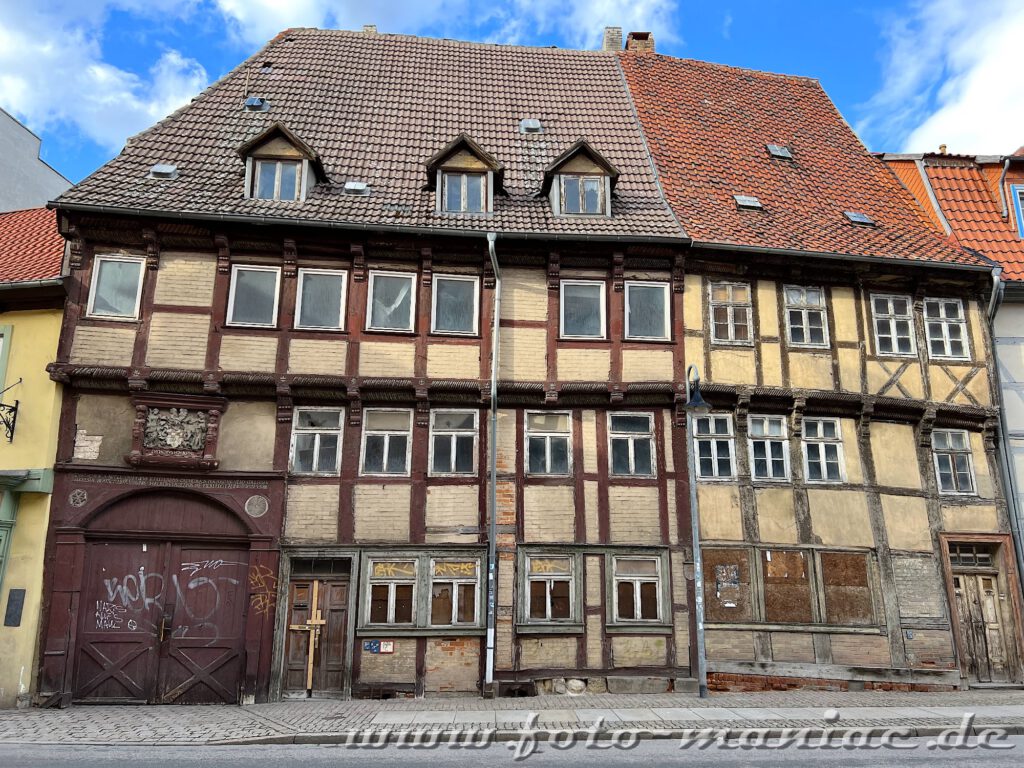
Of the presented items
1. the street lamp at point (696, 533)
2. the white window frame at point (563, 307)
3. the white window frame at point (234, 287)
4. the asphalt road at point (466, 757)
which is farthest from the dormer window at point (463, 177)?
Answer: the asphalt road at point (466, 757)

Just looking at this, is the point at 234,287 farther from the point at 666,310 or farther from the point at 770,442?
the point at 770,442

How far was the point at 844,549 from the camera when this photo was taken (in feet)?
46.9

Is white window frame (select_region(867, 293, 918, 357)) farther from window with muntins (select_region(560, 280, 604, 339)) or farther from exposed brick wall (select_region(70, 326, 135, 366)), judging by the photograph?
exposed brick wall (select_region(70, 326, 135, 366))

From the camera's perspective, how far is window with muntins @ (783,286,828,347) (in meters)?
15.2

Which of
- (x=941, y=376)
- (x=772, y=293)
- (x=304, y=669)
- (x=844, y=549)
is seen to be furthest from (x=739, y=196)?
(x=304, y=669)

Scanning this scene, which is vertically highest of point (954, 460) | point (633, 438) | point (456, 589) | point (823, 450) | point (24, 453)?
point (633, 438)

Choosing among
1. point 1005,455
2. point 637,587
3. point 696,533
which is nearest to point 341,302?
point 637,587

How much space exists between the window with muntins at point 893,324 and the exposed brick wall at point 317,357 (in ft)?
33.1

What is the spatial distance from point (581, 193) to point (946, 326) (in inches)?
301

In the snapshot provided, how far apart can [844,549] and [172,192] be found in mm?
13673

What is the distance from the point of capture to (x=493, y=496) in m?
13.8

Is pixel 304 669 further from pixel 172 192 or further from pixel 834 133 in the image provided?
pixel 834 133

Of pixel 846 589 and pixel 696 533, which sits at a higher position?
pixel 696 533

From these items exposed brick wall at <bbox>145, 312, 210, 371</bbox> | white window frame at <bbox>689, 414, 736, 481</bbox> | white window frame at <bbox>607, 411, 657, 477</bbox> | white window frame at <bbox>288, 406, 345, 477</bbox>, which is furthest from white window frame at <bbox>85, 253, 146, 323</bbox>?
white window frame at <bbox>689, 414, 736, 481</bbox>
